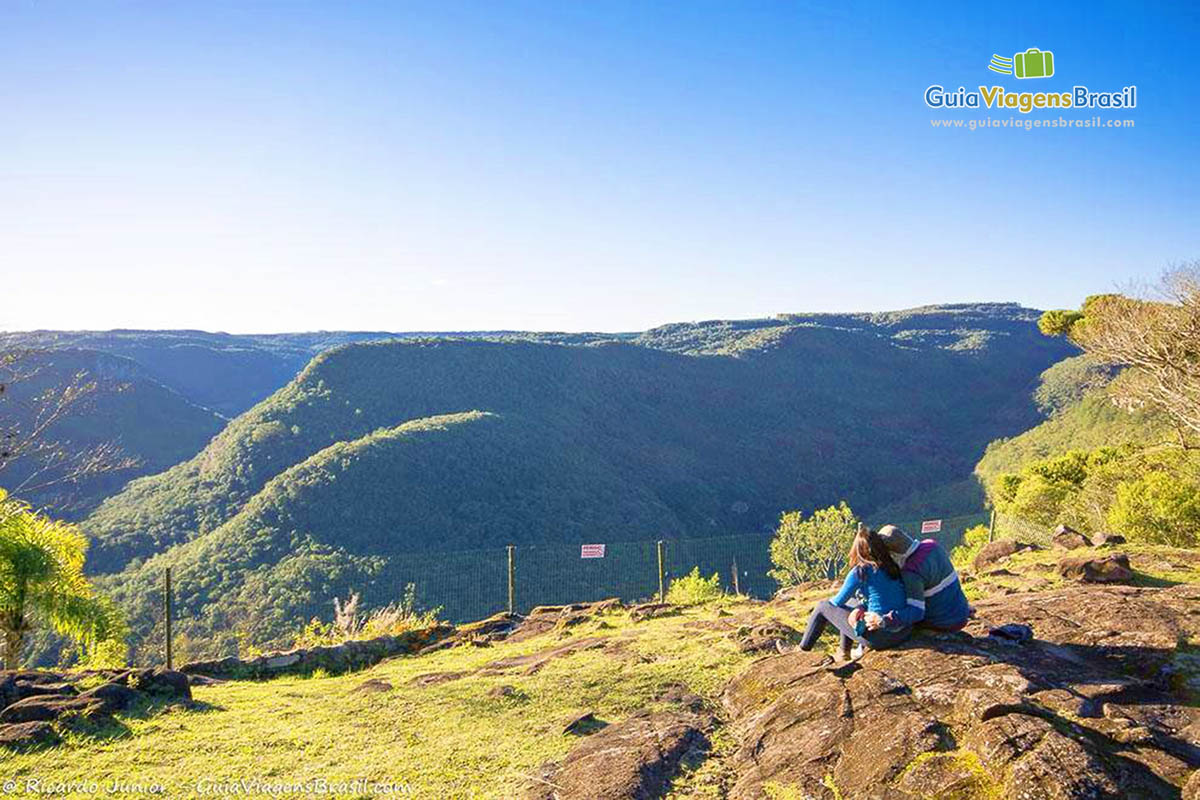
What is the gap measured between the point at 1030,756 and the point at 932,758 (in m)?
0.56

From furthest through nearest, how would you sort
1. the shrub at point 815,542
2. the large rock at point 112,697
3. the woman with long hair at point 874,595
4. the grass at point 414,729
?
the shrub at point 815,542
the large rock at point 112,697
the woman with long hair at point 874,595
the grass at point 414,729

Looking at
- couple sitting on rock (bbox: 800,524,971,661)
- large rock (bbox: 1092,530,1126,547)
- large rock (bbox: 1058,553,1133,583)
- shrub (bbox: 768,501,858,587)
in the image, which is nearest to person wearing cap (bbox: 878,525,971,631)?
couple sitting on rock (bbox: 800,524,971,661)

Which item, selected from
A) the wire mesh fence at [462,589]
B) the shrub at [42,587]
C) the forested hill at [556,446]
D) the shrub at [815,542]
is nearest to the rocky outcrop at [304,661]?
the shrub at [42,587]

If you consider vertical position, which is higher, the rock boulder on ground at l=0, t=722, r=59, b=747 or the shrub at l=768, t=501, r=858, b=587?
the rock boulder on ground at l=0, t=722, r=59, b=747

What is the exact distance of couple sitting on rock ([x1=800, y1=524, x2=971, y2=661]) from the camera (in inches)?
227

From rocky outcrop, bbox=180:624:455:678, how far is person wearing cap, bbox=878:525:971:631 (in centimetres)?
831

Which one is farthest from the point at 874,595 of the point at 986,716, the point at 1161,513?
the point at 1161,513

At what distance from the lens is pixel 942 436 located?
100375 millimetres

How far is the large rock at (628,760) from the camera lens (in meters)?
4.71

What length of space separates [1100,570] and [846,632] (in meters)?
5.52

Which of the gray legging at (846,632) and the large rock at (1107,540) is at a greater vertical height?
the gray legging at (846,632)

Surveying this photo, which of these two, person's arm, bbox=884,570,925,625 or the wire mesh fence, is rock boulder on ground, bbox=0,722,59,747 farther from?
the wire mesh fence

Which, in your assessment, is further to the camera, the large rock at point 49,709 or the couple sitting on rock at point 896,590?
the large rock at point 49,709

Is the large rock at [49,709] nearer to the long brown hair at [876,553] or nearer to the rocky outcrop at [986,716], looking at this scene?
the rocky outcrop at [986,716]
